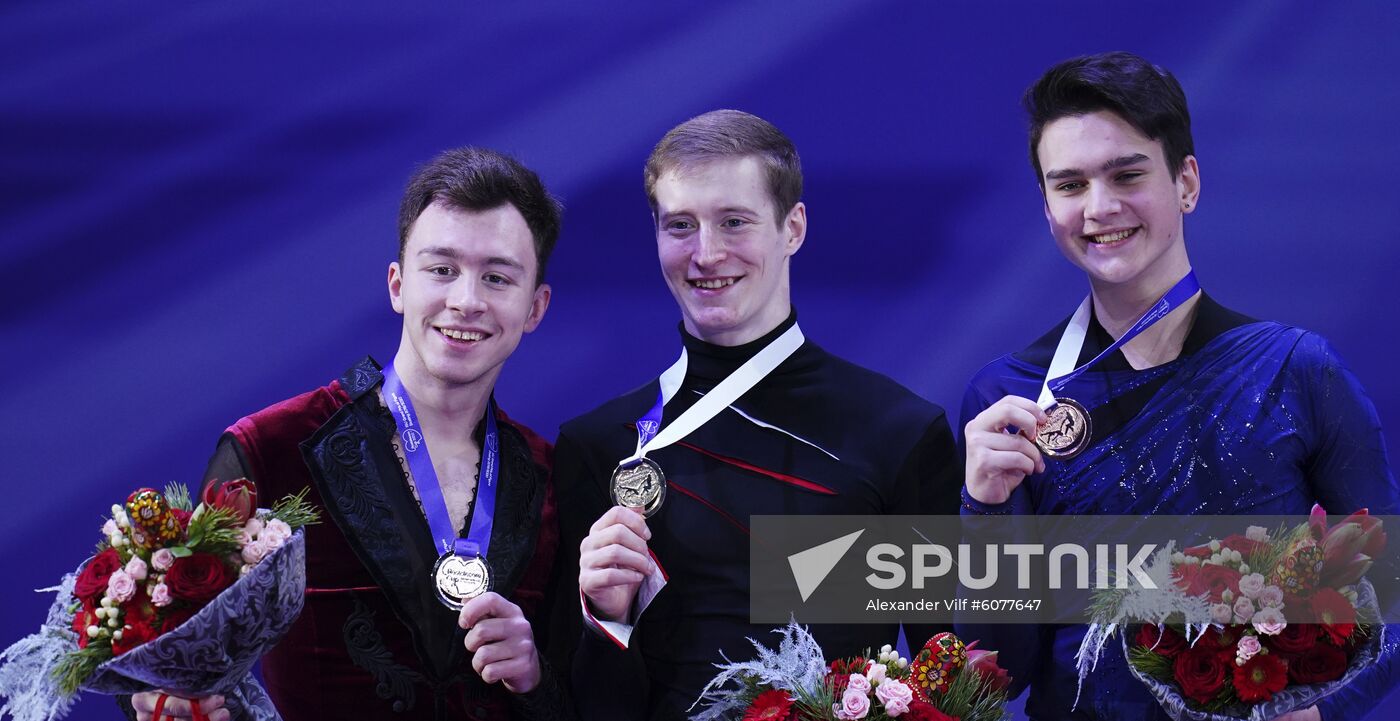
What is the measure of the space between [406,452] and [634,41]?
1.70 metres

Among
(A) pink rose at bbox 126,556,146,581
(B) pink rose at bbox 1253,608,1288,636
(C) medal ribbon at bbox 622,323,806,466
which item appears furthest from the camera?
(C) medal ribbon at bbox 622,323,806,466

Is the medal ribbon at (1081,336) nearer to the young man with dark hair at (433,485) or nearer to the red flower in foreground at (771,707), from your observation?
the red flower in foreground at (771,707)

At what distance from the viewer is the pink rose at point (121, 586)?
101 inches

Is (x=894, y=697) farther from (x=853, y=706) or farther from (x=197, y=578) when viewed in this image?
(x=197, y=578)

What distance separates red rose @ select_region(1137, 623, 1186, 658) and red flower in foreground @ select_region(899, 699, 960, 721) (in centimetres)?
39

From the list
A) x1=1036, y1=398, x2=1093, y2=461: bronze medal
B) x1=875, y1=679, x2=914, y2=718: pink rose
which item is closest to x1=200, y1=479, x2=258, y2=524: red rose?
x1=875, y1=679, x2=914, y2=718: pink rose

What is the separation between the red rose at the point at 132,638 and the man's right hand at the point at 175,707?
0.67ft

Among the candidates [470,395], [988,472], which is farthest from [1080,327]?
[470,395]

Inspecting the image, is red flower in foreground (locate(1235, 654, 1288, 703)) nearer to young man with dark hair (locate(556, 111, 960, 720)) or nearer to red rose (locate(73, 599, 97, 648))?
young man with dark hair (locate(556, 111, 960, 720))

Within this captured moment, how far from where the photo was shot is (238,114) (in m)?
4.35

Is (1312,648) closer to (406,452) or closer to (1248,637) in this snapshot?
(1248,637)

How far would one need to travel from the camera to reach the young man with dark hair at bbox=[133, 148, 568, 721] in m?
3.08

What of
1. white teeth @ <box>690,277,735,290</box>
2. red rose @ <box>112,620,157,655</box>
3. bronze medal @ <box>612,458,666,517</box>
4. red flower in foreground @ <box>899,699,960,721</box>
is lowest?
red flower in foreground @ <box>899,699,960,721</box>

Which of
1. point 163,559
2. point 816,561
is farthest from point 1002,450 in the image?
point 163,559
